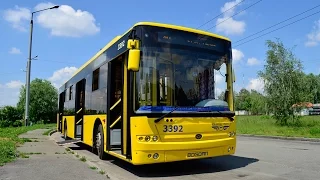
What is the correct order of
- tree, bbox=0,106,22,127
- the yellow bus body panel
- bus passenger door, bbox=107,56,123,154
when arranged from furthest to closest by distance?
tree, bbox=0,106,22,127 < bus passenger door, bbox=107,56,123,154 < the yellow bus body panel

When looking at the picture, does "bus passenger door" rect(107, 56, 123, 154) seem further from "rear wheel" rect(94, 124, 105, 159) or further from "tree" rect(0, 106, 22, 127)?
"tree" rect(0, 106, 22, 127)

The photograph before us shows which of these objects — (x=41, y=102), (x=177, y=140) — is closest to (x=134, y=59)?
(x=177, y=140)

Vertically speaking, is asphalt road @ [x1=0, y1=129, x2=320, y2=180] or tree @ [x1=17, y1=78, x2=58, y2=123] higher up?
tree @ [x1=17, y1=78, x2=58, y2=123]

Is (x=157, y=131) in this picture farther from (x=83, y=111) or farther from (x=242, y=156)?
(x=83, y=111)

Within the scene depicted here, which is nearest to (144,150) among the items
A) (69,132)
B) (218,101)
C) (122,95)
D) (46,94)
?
(122,95)

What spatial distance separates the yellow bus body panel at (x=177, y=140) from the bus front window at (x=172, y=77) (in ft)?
1.20

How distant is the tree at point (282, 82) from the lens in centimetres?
3195

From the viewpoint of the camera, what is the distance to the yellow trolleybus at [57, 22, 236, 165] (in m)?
7.64

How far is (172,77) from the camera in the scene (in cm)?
805

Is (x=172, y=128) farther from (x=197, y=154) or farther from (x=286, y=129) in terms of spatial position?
(x=286, y=129)

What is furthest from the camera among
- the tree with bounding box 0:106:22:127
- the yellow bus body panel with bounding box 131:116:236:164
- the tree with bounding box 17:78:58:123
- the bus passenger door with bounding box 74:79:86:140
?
the tree with bounding box 17:78:58:123

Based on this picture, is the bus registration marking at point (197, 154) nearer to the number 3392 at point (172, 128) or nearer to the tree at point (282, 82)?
the number 3392 at point (172, 128)

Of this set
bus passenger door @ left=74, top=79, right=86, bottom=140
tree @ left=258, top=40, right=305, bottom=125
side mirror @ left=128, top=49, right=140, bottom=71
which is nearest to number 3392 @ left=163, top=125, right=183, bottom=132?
side mirror @ left=128, top=49, right=140, bottom=71

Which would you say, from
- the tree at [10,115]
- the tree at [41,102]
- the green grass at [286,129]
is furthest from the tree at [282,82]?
the tree at [41,102]
